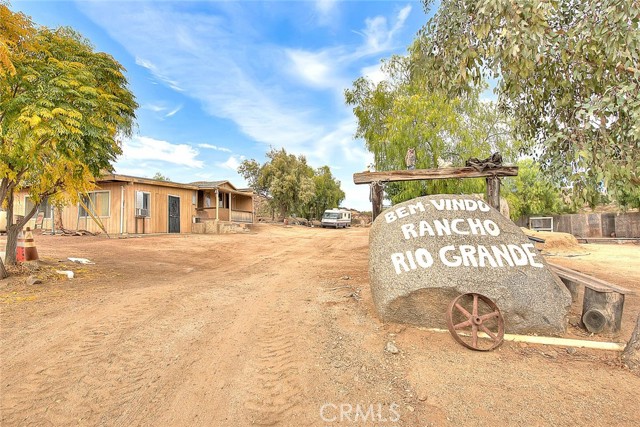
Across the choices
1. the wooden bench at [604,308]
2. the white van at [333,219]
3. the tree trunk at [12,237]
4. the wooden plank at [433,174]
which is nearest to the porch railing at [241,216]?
the white van at [333,219]

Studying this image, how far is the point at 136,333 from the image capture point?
13.3 feet

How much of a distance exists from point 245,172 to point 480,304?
3825 cm

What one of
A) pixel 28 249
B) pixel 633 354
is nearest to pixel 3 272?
pixel 28 249

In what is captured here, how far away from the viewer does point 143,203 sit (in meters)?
19.0

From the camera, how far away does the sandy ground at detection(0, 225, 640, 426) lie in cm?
262

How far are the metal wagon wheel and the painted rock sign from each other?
117mm

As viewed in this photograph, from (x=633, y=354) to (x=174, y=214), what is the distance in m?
22.0

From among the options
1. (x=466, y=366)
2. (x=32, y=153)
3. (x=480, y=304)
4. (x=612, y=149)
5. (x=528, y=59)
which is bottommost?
(x=466, y=366)

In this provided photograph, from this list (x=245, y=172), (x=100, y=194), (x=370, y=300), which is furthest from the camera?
(x=245, y=172)

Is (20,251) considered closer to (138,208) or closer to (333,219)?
(138,208)

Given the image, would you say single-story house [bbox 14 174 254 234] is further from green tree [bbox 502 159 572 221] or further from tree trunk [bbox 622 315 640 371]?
green tree [bbox 502 159 572 221]

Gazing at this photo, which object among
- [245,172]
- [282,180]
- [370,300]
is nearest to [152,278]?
[370,300]

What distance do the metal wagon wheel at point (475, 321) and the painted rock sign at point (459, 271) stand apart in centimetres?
12

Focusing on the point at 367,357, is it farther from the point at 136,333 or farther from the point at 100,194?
the point at 100,194
